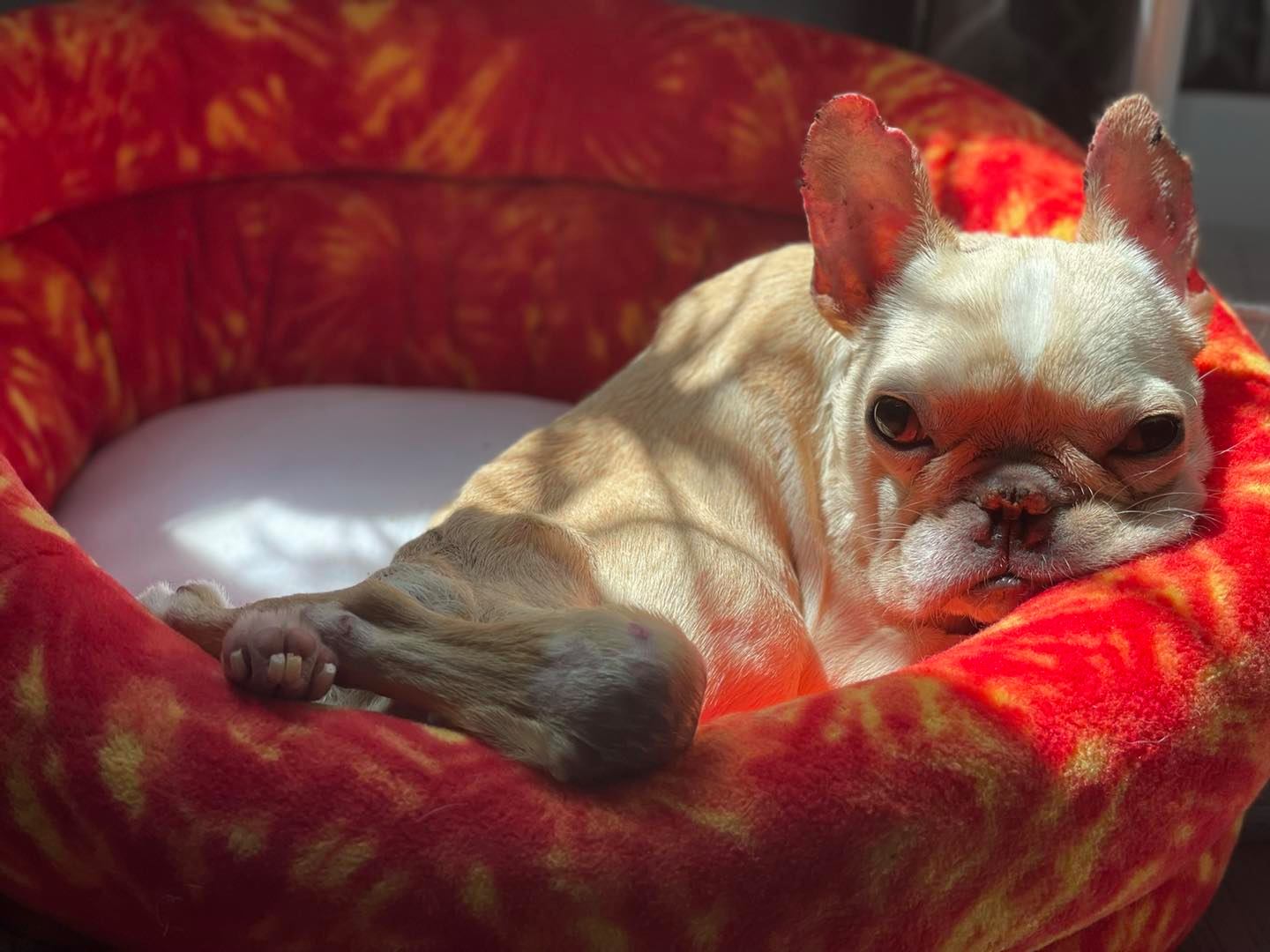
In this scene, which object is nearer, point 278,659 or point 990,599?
point 278,659

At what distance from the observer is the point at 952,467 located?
5.54 feet

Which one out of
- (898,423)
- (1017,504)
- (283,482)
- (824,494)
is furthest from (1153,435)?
(283,482)

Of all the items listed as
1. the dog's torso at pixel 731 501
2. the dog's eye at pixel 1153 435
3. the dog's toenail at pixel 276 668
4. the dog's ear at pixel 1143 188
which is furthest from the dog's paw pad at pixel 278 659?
the dog's ear at pixel 1143 188

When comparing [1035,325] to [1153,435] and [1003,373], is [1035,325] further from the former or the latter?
[1153,435]

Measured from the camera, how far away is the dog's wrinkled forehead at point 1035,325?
161 cm

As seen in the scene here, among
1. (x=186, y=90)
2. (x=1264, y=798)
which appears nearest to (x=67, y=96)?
(x=186, y=90)

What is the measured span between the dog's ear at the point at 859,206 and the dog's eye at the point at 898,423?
0.19 meters

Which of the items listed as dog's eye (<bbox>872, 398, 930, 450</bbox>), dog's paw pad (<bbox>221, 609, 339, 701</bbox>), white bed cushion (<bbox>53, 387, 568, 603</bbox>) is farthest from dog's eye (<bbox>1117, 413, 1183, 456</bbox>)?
white bed cushion (<bbox>53, 387, 568, 603</bbox>)

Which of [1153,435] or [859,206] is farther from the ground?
[859,206]

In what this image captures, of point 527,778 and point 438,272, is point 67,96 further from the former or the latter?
point 527,778

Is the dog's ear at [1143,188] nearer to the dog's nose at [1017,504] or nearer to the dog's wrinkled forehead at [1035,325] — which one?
the dog's wrinkled forehead at [1035,325]

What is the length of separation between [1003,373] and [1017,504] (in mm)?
157

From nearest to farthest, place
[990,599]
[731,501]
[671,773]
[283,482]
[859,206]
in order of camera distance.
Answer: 1. [671,773]
2. [990,599]
3. [859,206]
4. [731,501]
5. [283,482]

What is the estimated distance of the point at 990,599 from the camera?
1723 mm
